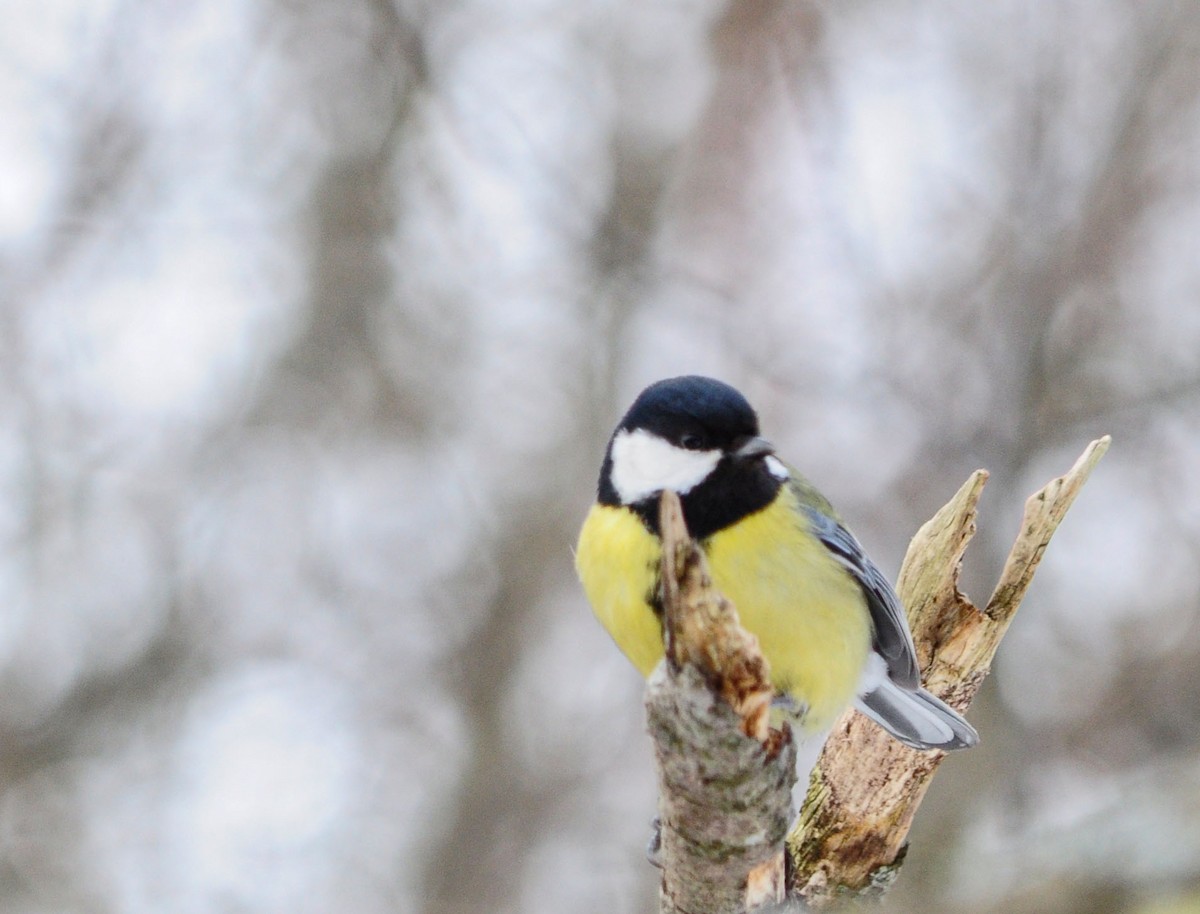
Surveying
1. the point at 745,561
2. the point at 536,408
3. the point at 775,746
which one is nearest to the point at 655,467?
the point at 745,561

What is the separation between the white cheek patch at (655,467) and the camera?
259 cm

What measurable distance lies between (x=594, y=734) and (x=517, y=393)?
211 centimetres

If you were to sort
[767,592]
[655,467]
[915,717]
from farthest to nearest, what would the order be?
[915,717], [655,467], [767,592]

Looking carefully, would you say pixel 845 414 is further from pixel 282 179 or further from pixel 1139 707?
pixel 282 179

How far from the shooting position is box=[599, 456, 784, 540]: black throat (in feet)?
8.35

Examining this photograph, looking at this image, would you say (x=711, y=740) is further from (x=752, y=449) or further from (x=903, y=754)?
(x=903, y=754)

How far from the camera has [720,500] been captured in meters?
2.59

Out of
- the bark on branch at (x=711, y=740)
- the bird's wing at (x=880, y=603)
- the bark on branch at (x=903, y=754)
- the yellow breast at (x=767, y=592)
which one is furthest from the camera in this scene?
the bird's wing at (x=880, y=603)

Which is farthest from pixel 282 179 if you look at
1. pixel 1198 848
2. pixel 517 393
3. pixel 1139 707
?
pixel 1198 848

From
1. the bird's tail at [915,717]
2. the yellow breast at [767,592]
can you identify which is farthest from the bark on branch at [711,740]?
the bird's tail at [915,717]

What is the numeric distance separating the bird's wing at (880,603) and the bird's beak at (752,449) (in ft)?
1.01

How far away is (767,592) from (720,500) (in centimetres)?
23

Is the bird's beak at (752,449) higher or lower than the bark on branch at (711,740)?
higher

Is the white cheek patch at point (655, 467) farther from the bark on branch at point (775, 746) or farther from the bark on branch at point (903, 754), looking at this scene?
the bark on branch at point (903, 754)
